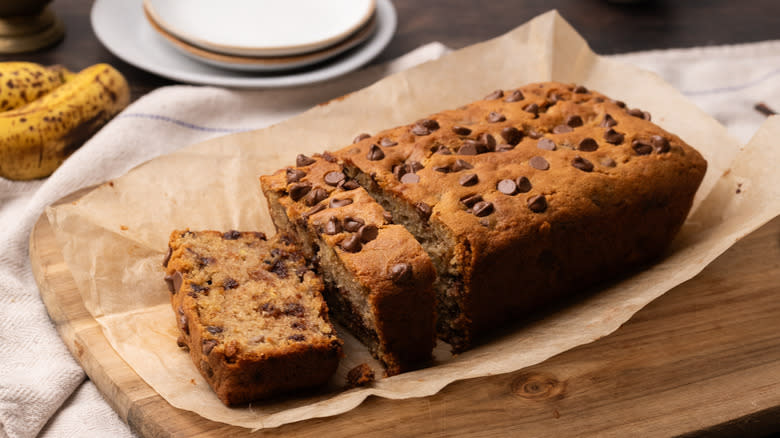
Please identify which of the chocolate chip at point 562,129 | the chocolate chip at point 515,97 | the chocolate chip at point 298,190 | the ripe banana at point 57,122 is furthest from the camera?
the ripe banana at point 57,122

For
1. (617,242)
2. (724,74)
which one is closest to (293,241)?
(617,242)

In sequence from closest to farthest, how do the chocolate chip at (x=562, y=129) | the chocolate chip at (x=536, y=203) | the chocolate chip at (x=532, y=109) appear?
the chocolate chip at (x=536, y=203)
the chocolate chip at (x=562, y=129)
the chocolate chip at (x=532, y=109)

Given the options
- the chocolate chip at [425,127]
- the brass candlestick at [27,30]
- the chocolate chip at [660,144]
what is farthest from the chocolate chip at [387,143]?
the brass candlestick at [27,30]

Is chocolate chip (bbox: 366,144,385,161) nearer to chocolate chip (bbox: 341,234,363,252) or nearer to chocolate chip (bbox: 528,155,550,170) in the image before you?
chocolate chip (bbox: 341,234,363,252)

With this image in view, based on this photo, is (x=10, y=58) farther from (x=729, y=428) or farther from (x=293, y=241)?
(x=729, y=428)

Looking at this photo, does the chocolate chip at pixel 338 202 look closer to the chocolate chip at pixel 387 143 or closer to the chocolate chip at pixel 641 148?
the chocolate chip at pixel 387 143

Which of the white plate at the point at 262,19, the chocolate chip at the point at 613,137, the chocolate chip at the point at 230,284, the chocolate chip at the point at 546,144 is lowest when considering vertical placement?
the white plate at the point at 262,19
